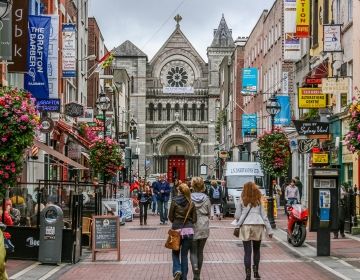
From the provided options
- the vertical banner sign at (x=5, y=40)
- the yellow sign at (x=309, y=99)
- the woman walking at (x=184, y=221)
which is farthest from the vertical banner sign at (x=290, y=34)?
the woman walking at (x=184, y=221)

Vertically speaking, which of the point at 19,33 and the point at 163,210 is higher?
the point at 19,33

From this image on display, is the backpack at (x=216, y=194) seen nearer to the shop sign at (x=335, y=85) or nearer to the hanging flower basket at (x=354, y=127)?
the shop sign at (x=335, y=85)

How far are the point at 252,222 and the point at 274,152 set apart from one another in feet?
67.6

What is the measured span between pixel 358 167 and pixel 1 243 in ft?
73.1

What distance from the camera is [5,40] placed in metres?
19.1

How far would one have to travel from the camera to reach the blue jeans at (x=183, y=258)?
14922 millimetres

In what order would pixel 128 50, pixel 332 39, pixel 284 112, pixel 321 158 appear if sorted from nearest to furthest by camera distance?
pixel 321 158
pixel 332 39
pixel 284 112
pixel 128 50

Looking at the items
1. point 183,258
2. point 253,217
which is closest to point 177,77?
point 253,217

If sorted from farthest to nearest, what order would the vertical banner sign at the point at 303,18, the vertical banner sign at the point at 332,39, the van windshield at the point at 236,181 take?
the van windshield at the point at 236,181 → the vertical banner sign at the point at 303,18 → the vertical banner sign at the point at 332,39

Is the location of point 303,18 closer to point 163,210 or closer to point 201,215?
point 163,210

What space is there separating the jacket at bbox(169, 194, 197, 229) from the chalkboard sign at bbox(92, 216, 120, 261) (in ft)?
14.4

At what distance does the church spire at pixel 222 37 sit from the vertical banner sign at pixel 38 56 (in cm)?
7682

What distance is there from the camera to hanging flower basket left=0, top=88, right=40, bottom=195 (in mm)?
16438

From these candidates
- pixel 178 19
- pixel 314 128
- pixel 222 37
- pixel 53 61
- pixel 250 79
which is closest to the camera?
pixel 314 128
